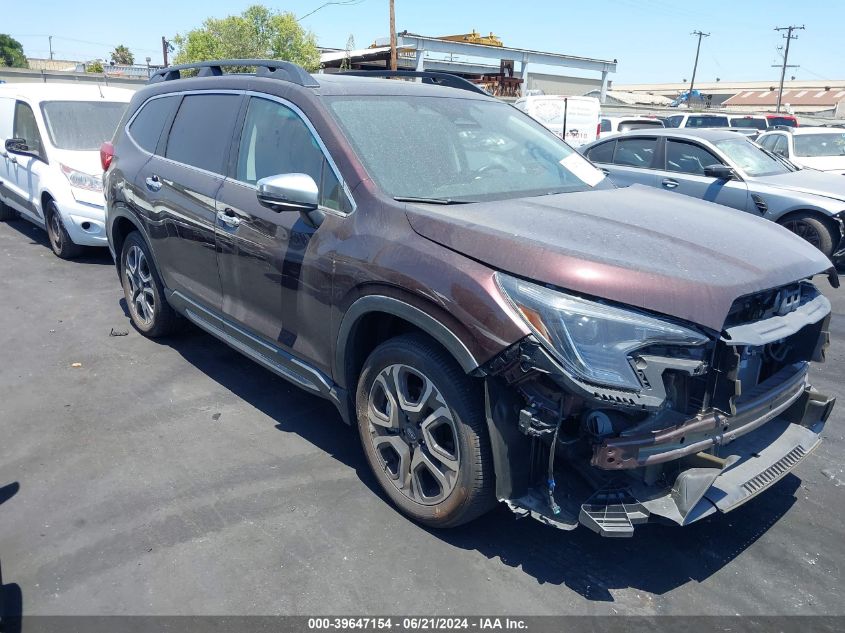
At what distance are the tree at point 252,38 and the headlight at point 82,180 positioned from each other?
25.4m

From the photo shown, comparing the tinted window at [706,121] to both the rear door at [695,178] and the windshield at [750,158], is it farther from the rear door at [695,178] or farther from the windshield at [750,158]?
the rear door at [695,178]

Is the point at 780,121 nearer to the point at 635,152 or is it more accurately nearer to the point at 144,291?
the point at 635,152

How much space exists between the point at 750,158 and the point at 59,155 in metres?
8.86

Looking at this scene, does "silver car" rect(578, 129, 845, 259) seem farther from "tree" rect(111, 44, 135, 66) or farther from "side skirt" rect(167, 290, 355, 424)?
"tree" rect(111, 44, 135, 66)

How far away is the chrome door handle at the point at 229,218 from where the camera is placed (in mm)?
3902

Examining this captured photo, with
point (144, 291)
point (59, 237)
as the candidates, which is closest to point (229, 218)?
point (144, 291)

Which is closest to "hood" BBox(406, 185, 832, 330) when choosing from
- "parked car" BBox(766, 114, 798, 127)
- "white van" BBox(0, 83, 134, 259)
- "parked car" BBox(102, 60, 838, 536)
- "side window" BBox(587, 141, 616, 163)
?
"parked car" BBox(102, 60, 838, 536)

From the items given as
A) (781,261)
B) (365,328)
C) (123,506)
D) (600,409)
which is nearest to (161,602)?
(123,506)

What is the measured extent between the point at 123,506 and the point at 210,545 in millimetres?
594

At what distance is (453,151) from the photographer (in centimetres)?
370

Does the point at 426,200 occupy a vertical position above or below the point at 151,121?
below

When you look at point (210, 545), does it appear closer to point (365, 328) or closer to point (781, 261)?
point (365, 328)

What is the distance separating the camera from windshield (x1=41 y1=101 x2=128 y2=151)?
835cm

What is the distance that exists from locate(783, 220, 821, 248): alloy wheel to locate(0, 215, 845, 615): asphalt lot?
14.6 ft
